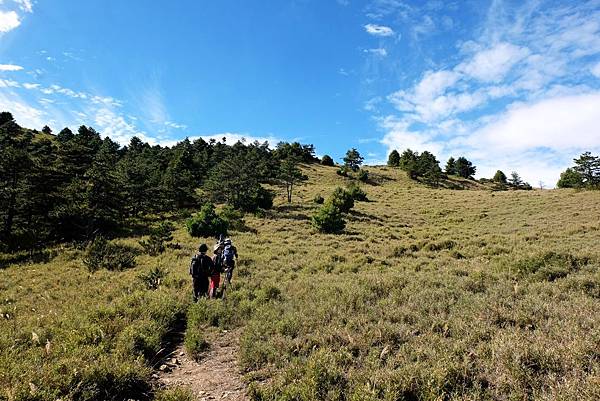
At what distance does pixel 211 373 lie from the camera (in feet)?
22.4

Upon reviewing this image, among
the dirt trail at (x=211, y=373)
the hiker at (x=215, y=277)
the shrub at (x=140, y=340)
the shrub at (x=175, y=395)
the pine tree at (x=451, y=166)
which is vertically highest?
the pine tree at (x=451, y=166)

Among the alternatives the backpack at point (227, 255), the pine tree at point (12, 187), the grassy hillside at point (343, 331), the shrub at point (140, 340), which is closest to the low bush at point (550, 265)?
the grassy hillside at point (343, 331)

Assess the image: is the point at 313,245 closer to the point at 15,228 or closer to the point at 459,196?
the point at 15,228

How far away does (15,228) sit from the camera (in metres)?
31.2

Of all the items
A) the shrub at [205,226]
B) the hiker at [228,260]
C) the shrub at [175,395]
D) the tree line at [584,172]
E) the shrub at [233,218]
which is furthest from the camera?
the tree line at [584,172]

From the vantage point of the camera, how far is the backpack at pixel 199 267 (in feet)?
37.9

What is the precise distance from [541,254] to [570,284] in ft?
11.7

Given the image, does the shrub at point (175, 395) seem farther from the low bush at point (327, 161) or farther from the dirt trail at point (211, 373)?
the low bush at point (327, 161)

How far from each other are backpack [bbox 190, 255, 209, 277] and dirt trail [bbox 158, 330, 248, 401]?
3408mm

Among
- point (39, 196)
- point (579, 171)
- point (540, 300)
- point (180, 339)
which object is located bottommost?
point (180, 339)

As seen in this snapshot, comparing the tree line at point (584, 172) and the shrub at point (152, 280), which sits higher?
the tree line at point (584, 172)

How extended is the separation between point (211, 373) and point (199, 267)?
5140 millimetres

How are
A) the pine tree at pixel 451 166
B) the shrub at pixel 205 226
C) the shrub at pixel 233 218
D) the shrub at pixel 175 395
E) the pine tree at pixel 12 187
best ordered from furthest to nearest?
the pine tree at pixel 451 166, the shrub at pixel 233 218, the shrub at pixel 205 226, the pine tree at pixel 12 187, the shrub at pixel 175 395

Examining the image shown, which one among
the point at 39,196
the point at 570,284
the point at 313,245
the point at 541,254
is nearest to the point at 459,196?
the point at 313,245
